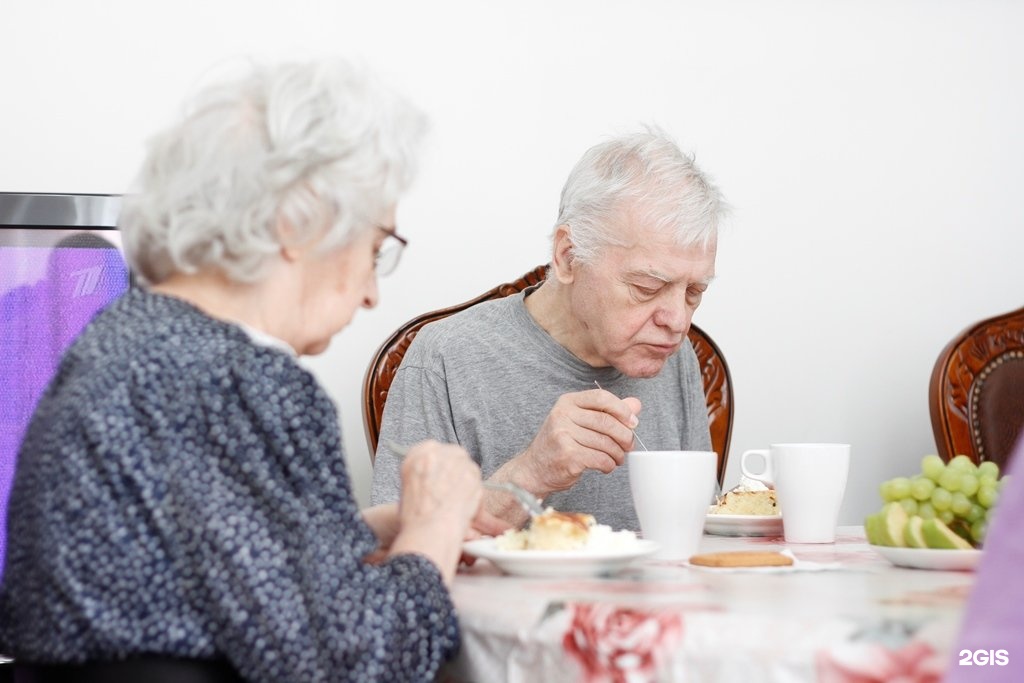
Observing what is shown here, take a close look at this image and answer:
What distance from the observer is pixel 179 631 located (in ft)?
3.23

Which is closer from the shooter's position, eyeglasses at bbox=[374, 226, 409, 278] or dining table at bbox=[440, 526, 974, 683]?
dining table at bbox=[440, 526, 974, 683]

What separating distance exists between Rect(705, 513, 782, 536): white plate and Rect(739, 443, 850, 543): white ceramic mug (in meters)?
0.10

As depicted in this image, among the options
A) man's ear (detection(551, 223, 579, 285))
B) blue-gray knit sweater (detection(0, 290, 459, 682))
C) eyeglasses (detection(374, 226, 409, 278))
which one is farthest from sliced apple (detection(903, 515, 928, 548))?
man's ear (detection(551, 223, 579, 285))

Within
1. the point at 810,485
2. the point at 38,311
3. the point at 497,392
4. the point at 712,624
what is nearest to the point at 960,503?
the point at 810,485

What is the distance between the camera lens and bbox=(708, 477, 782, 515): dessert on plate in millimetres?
1649

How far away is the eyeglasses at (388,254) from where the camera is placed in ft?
4.15

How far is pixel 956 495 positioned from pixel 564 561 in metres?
0.46

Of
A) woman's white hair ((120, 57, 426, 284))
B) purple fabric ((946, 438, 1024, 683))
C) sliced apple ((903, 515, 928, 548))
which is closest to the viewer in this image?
purple fabric ((946, 438, 1024, 683))

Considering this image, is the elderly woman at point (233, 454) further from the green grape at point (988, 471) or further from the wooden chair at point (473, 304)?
the wooden chair at point (473, 304)

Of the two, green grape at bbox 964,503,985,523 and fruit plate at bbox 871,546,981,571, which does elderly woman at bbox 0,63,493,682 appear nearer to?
fruit plate at bbox 871,546,981,571

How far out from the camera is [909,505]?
4.30 ft

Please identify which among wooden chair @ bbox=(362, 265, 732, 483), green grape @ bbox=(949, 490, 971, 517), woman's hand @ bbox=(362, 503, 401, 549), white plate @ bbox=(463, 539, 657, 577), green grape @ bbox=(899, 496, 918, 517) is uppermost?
green grape @ bbox=(949, 490, 971, 517)

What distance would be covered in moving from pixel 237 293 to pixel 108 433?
199mm

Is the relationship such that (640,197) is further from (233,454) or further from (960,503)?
(233,454)
